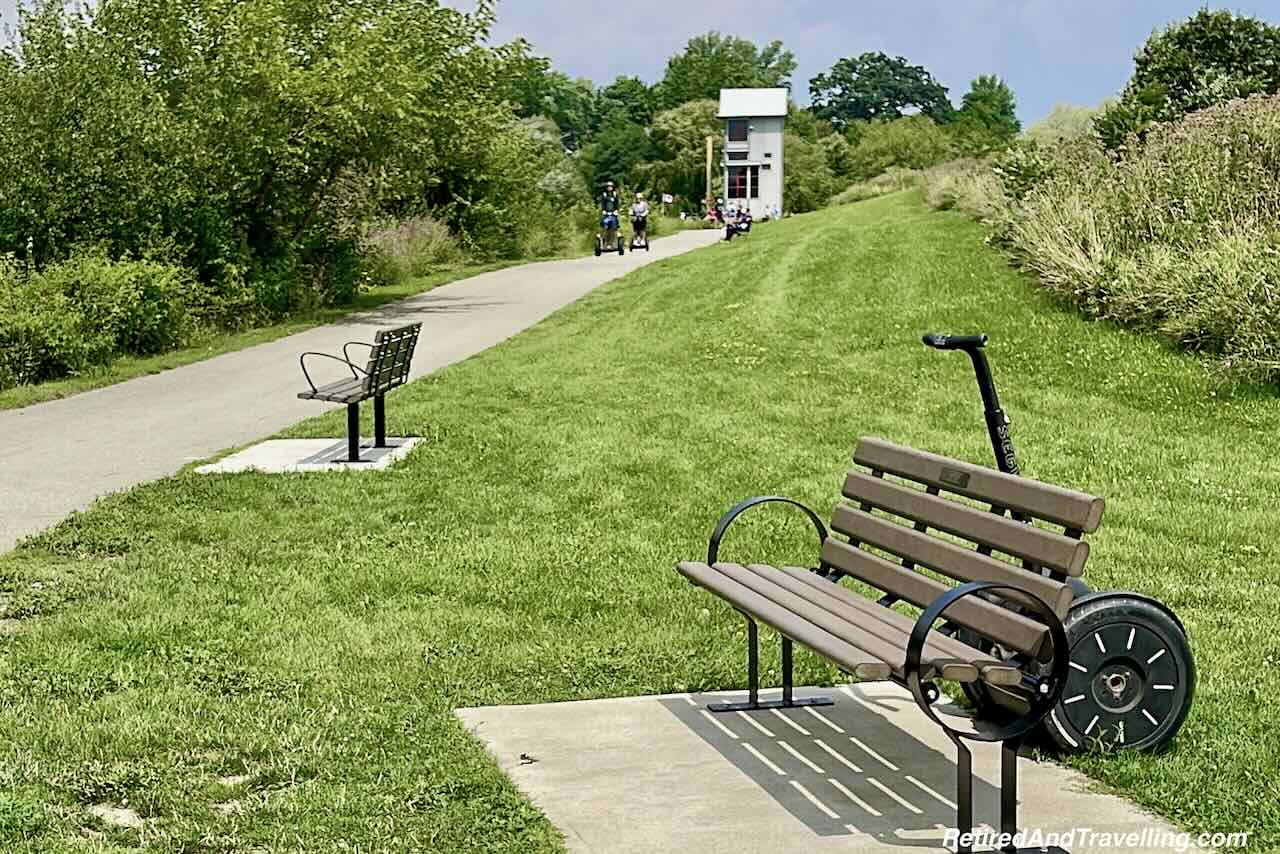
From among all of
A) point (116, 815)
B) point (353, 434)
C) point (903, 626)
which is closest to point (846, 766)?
point (903, 626)

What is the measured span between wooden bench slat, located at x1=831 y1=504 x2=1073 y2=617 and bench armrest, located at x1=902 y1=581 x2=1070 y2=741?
0.35 ft

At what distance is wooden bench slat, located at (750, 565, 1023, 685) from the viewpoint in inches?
175

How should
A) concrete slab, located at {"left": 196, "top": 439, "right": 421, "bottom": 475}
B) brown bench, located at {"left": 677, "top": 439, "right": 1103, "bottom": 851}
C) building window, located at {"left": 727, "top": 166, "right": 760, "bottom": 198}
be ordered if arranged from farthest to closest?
building window, located at {"left": 727, "top": 166, "right": 760, "bottom": 198}, concrete slab, located at {"left": 196, "top": 439, "right": 421, "bottom": 475}, brown bench, located at {"left": 677, "top": 439, "right": 1103, "bottom": 851}

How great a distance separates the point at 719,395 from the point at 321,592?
7.45m

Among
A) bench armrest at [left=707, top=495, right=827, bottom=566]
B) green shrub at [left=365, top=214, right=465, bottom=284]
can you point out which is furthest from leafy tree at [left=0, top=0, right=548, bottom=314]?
bench armrest at [left=707, top=495, right=827, bottom=566]

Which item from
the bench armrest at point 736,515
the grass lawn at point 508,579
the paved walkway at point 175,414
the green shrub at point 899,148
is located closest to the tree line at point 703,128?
the green shrub at point 899,148

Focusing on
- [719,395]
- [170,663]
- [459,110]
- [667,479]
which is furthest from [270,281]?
[170,663]

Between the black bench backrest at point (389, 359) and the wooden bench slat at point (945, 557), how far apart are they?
→ 6.40m

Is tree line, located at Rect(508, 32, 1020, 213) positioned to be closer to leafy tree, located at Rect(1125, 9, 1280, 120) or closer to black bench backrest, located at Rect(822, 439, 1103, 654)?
leafy tree, located at Rect(1125, 9, 1280, 120)

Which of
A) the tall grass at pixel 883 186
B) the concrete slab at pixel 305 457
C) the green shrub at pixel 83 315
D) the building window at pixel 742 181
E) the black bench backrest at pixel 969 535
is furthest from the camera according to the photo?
the building window at pixel 742 181

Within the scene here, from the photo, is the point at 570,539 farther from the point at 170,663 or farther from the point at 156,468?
the point at 156,468

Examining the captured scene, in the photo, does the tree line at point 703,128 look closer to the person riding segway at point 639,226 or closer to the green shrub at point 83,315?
the person riding segway at point 639,226

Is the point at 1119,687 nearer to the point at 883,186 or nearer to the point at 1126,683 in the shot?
the point at 1126,683

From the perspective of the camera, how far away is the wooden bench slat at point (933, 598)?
14.9 feet
